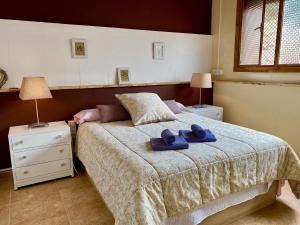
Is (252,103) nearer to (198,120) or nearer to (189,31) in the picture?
(198,120)

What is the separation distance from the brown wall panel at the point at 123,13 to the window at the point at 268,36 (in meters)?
0.62

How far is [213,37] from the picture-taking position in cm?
373

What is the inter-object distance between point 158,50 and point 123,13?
0.68m

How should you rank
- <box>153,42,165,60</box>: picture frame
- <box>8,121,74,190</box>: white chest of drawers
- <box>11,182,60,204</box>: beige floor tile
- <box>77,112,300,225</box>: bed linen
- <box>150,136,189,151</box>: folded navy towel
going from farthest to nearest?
<box>153,42,165,60</box>: picture frame
<box>8,121,74,190</box>: white chest of drawers
<box>11,182,60,204</box>: beige floor tile
<box>150,136,189,151</box>: folded navy towel
<box>77,112,300,225</box>: bed linen

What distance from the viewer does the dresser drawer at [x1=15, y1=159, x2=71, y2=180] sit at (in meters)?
2.28

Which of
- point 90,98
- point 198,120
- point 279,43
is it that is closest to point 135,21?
point 90,98

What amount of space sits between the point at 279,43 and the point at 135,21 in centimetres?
189

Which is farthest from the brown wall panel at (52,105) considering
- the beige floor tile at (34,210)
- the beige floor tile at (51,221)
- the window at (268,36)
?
the window at (268,36)

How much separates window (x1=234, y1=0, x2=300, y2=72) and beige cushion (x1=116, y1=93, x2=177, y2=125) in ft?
5.07

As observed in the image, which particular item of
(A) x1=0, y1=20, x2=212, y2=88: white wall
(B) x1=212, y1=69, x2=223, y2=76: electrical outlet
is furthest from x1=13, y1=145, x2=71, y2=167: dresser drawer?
(B) x1=212, y1=69, x2=223, y2=76: electrical outlet

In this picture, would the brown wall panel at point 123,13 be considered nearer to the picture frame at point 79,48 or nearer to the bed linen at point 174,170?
the picture frame at point 79,48

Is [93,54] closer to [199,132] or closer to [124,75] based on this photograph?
[124,75]

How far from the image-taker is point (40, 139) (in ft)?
7.57

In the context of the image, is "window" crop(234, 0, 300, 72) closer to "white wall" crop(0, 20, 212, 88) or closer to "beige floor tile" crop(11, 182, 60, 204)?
"white wall" crop(0, 20, 212, 88)
